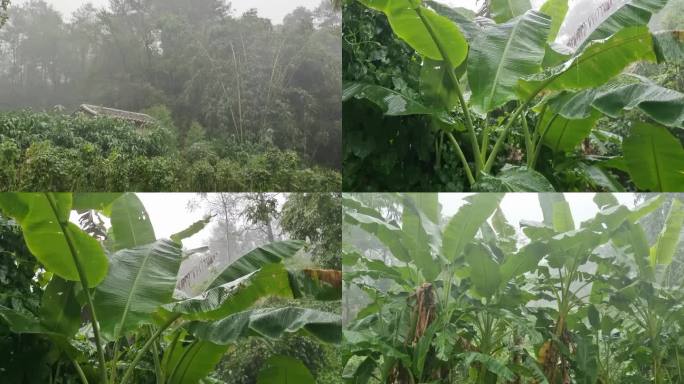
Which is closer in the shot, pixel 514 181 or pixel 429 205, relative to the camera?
pixel 514 181

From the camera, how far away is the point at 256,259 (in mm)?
3598

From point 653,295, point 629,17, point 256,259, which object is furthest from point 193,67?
point 653,295

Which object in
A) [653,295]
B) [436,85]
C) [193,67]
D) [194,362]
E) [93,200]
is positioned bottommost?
[194,362]

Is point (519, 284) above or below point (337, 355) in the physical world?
above

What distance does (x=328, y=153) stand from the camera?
3.66 meters

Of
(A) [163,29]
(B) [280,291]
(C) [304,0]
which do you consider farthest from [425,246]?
(A) [163,29]

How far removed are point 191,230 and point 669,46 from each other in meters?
2.24

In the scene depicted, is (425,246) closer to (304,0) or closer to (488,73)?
(488,73)

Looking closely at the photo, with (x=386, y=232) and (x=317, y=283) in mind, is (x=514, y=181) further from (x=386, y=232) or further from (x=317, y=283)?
(x=317, y=283)

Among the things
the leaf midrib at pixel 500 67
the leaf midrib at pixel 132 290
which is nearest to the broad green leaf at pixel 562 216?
the leaf midrib at pixel 500 67

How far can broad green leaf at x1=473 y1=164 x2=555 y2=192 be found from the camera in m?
3.31

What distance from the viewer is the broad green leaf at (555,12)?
3627mm

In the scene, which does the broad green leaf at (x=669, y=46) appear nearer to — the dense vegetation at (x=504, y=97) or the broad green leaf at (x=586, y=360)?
the dense vegetation at (x=504, y=97)

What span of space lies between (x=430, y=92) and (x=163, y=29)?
49.0 inches
